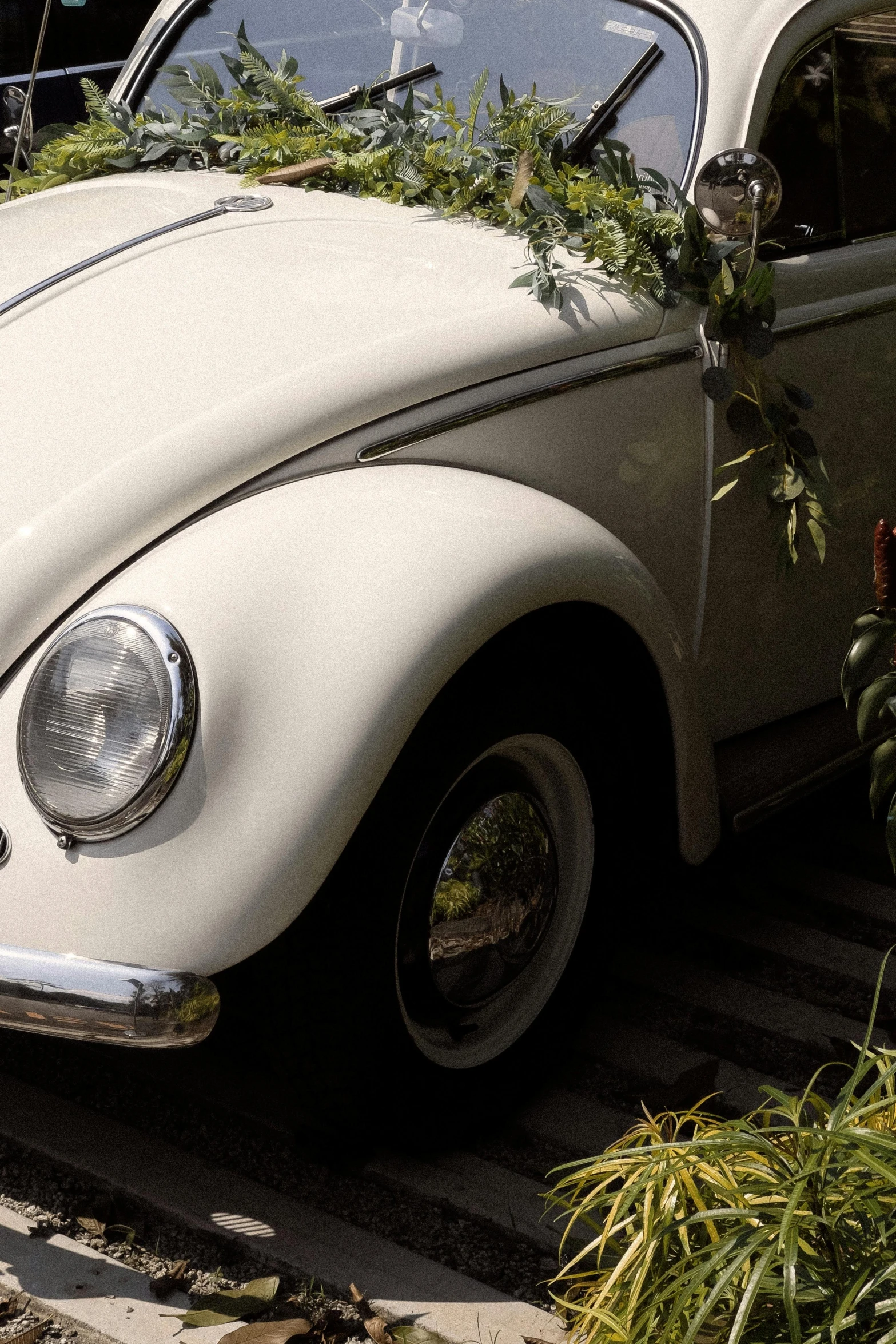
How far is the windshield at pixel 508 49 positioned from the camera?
2807 mm

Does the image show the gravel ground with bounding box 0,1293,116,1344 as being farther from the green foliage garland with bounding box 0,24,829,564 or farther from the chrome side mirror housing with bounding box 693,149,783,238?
the chrome side mirror housing with bounding box 693,149,783,238

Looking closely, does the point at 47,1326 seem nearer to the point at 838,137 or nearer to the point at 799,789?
the point at 799,789

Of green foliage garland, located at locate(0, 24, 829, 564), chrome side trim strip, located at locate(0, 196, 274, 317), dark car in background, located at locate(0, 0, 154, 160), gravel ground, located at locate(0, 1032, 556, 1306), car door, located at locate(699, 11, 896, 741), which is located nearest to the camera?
gravel ground, located at locate(0, 1032, 556, 1306)

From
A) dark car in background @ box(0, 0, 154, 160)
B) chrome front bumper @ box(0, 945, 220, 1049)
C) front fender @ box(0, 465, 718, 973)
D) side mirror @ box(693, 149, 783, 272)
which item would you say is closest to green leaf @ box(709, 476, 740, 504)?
side mirror @ box(693, 149, 783, 272)

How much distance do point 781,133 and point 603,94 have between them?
0.36 m

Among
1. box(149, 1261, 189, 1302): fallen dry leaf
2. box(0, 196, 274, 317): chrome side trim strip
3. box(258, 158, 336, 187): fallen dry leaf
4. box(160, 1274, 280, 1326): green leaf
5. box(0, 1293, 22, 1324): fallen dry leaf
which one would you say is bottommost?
box(0, 1293, 22, 1324): fallen dry leaf

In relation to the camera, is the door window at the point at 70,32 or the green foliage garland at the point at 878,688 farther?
the door window at the point at 70,32

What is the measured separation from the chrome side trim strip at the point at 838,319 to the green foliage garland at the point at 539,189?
14 centimetres

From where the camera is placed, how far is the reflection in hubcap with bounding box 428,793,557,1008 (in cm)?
222

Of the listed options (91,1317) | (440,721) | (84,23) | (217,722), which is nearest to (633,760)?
(440,721)

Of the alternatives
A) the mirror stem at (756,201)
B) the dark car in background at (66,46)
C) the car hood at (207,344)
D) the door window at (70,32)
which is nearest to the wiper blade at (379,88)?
the car hood at (207,344)

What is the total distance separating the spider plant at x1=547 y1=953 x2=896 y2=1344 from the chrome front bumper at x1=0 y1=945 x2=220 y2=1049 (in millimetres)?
537

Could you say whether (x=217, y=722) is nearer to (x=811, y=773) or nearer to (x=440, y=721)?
(x=440, y=721)

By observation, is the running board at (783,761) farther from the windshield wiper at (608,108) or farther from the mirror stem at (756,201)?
the windshield wiper at (608,108)
